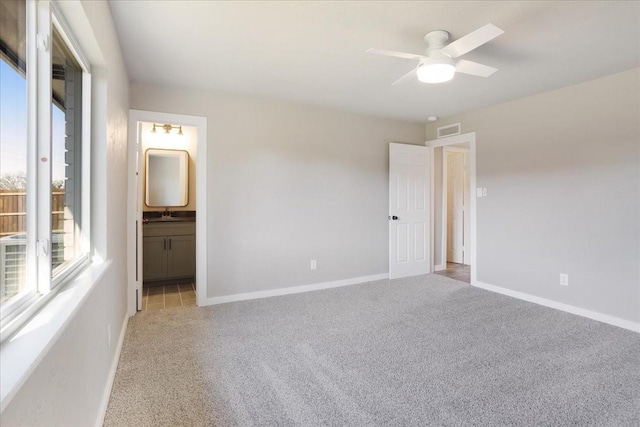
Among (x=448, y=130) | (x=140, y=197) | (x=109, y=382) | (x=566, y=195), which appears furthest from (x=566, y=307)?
(x=140, y=197)

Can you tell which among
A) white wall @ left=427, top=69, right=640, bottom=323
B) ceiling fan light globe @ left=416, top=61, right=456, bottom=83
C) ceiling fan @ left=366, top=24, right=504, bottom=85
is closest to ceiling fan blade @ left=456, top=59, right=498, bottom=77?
ceiling fan @ left=366, top=24, right=504, bottom=85

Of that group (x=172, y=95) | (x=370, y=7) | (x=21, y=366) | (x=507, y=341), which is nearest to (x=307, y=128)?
(x=172, y=95)

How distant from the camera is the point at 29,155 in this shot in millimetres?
1150

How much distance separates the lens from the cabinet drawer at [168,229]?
4375 millimetres

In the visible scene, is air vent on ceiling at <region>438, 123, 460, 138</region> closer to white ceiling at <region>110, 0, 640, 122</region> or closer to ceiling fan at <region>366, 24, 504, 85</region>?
white ceiling at <region>110, 0, 640, 122</region>

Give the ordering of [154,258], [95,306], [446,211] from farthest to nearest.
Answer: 1. [446,211]
2. [154,258]
3. [95,306]

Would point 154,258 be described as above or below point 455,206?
below

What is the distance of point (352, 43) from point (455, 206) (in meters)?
4.50

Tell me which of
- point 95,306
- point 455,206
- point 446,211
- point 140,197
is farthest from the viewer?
point 455,206

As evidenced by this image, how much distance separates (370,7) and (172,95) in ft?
7.68

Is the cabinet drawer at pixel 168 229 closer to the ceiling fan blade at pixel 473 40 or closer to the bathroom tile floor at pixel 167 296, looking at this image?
the bathroom tile floor at pixel 167 296

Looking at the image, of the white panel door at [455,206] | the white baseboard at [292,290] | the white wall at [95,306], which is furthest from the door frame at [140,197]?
the white panel door at [455,206]

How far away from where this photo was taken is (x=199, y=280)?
361 centimetres

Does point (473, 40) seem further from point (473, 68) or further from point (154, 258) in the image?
point (154, 258)
